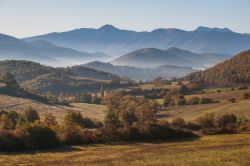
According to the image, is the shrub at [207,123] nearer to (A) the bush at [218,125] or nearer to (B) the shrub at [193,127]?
(A) the bush at [218,125]

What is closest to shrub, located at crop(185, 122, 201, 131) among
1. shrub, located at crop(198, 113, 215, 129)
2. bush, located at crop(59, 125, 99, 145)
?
shrub, located at crop(198, 113, 215, 129)

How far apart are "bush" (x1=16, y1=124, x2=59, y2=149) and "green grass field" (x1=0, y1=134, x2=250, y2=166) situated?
3.22 m

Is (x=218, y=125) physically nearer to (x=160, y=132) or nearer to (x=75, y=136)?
(x=160, y=132)

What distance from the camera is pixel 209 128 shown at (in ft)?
303

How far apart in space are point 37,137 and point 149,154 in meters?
19.4

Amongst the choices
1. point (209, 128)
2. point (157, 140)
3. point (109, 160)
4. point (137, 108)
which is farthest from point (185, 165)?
point (137, 108)

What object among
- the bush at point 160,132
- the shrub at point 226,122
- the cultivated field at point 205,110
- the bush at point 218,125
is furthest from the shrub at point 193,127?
the cultivated field at point 205,110

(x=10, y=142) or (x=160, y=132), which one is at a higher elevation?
(x=160, y=132)

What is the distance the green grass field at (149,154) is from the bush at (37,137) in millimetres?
3222

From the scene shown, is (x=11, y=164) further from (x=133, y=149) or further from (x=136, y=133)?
(x=136, y=133)

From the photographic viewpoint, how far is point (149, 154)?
6353cm

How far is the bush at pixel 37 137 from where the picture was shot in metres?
71.8

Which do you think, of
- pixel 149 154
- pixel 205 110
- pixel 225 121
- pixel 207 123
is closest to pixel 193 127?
pixel 207 123

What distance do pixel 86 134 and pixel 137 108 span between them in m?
93.1
